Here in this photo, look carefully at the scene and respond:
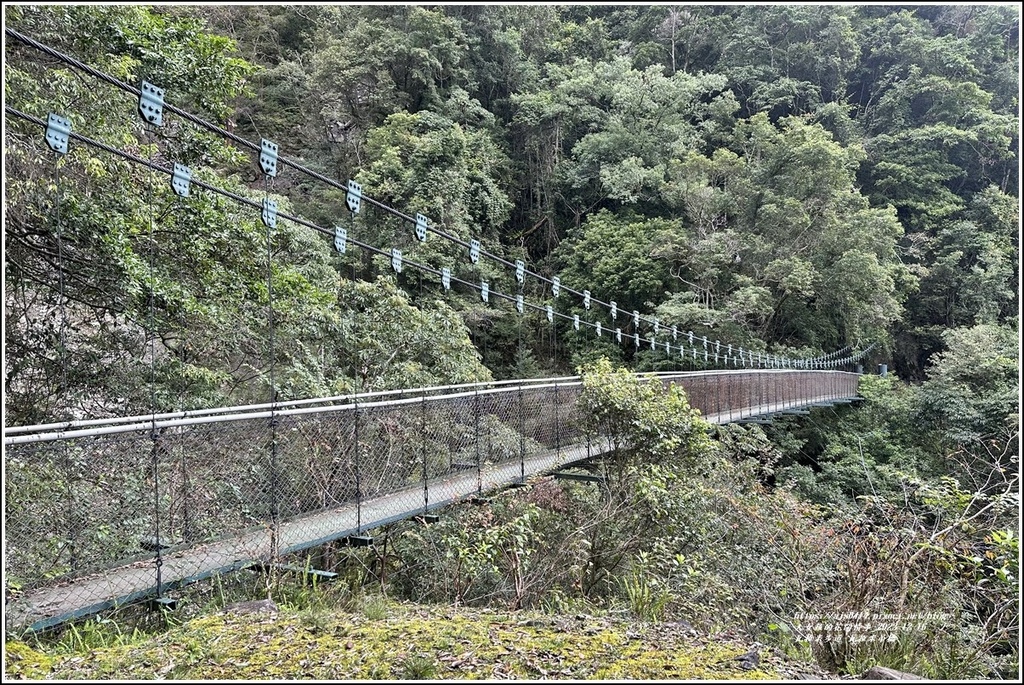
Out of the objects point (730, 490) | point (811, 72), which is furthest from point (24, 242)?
point (811, 72)

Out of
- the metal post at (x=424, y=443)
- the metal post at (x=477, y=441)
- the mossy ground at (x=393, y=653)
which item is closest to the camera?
the mossy ground at (x=393, y=653)

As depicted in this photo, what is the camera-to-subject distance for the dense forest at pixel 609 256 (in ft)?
13.4

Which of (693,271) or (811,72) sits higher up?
(811,72)

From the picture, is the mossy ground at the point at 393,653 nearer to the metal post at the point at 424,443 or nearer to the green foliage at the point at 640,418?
the metal post at the point at 424,443

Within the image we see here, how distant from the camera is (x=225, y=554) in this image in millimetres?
3041

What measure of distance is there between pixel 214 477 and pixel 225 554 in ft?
1.44

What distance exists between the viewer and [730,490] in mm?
5719

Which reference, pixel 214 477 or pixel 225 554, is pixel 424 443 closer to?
pixel 214 477

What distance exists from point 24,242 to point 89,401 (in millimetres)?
1645

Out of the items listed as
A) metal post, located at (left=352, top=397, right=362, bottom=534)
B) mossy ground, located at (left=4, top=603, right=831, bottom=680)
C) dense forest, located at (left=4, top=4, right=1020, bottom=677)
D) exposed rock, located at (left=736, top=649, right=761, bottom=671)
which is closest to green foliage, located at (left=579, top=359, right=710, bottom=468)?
dense forest, located at (left=4, top=4, right=1020, bottom=677)

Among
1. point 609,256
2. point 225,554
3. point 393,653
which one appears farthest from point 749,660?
point 609,256

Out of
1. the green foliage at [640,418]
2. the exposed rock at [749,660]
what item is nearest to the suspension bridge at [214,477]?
the green foliage at [640,418]

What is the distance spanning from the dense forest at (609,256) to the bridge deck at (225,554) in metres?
0.36

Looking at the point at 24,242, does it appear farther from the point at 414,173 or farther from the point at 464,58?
the point at 464,58
